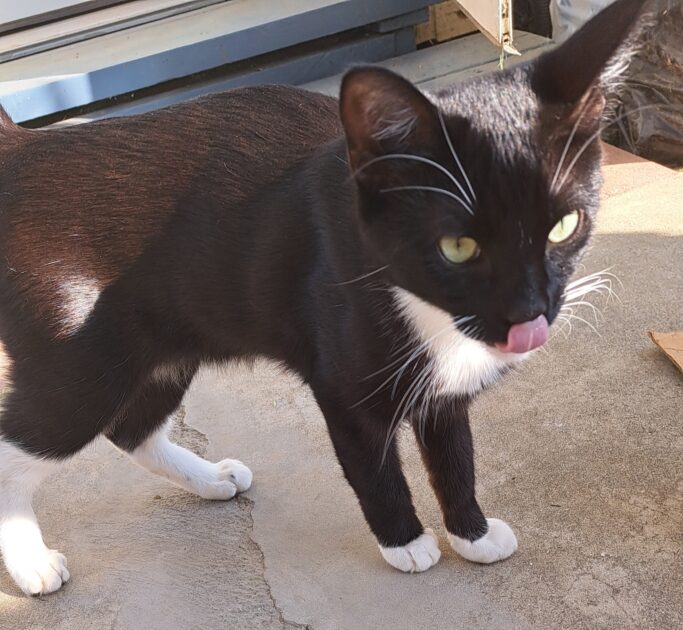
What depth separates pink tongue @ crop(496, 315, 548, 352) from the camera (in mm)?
1366

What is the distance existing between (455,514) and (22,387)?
85 centimetres

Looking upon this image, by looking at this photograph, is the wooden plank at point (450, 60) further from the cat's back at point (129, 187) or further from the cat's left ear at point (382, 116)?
the cat's left ear at point (382, 116)

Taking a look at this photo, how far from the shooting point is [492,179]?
134 centimetres

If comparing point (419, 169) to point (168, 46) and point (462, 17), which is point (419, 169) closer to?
point (168, 46)

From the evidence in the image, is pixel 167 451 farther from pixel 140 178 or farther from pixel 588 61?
pixel 588 61

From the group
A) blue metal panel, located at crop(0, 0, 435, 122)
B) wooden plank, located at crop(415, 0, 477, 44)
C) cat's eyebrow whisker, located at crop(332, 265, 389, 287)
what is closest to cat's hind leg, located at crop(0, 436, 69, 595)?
cat's eyebrow whisker, located at crop(332, 265, 389, 287)

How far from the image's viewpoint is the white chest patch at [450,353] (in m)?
A: 1.55

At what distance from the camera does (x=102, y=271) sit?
1789 millimetres

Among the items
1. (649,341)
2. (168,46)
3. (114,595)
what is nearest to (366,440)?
(114,595)

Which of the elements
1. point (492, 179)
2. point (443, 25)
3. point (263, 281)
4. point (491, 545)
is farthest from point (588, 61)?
point (443, 25)

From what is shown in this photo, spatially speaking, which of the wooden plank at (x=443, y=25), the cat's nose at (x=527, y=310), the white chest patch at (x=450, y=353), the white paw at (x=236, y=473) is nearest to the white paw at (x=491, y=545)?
the white chest patch at (x=450, y=353)

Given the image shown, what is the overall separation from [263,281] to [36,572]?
2.51ft

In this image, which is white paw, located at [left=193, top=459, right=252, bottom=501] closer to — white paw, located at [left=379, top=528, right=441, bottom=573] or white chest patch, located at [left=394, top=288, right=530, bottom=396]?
white paw, located at [left=379, top=528, right=441, bottom=573]

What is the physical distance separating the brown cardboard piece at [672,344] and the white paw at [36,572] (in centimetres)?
141
